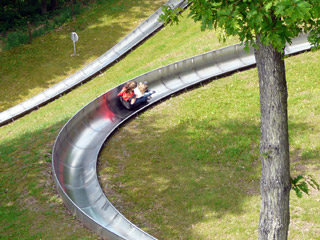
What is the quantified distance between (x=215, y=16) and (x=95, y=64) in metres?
22.1

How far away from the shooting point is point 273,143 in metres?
6.40

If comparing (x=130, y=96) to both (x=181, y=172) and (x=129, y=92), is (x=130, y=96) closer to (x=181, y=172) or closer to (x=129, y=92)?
(x=129, y=92)

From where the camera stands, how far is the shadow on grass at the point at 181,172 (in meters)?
11.3

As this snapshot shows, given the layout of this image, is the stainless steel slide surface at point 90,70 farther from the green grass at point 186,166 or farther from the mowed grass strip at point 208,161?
the mowed grass strip at point 208,161

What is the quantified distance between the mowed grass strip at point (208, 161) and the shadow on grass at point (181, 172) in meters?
0.02

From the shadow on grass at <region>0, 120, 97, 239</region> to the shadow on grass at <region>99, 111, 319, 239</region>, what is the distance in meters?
1.47

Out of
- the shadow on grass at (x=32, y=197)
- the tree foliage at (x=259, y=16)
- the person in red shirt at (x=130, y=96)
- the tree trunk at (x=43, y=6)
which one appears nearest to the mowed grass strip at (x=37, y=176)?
the shadow on grass at (x=32, y=197)

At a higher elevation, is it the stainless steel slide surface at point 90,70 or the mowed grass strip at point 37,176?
the stainless steel slide surface at point 90,70

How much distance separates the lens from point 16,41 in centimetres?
3169

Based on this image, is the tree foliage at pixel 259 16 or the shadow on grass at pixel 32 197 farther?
the shadow on grass at pixel 32 197

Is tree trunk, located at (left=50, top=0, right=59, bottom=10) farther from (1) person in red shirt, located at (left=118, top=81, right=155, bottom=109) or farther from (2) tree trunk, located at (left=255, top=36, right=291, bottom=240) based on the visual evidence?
(2) tree trunk, located at (left=255, top=36, right=291, bottom=240)

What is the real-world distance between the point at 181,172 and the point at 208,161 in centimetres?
89

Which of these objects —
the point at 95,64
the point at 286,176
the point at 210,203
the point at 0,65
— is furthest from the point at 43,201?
the point at 0,65

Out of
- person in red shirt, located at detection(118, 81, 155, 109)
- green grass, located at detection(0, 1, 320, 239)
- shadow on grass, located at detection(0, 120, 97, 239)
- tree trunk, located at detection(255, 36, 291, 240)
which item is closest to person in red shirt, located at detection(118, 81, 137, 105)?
person in red shirt, located at detection(118, 81, 155, 109)
